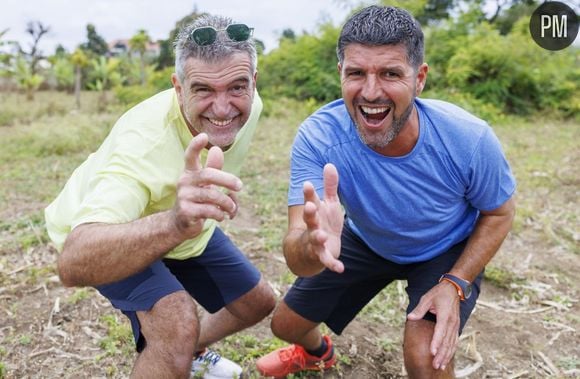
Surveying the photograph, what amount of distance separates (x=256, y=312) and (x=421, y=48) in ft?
5.41

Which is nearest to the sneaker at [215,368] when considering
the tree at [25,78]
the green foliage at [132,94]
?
the green foliage at [132,94]

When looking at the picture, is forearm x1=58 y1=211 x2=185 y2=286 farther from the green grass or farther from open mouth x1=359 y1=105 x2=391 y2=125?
the green grass

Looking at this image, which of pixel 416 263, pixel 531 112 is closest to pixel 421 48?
pixel 416 263

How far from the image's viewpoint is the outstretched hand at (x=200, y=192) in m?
1.70

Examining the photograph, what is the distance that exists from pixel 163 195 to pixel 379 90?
1022 mm

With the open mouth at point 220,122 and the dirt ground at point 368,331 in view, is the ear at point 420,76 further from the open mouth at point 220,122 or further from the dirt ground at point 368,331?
the dirt ground at point 368,331

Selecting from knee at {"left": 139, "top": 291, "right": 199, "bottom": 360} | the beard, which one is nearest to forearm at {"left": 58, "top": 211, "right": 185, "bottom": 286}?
knee at {"left": 139, "top": 291, "right": 199, "bottom": 360}

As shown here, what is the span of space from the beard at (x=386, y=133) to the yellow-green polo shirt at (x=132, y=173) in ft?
2.17

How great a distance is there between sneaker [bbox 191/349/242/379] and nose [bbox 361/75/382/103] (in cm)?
167

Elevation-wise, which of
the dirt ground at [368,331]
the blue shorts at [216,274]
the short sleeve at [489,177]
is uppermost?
the short sleeve at [489,177]

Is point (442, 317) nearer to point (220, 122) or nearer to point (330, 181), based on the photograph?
point (330, 181)

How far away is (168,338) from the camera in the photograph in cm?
220

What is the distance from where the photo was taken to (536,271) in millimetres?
4254

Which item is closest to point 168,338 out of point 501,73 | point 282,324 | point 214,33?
point 282,324
